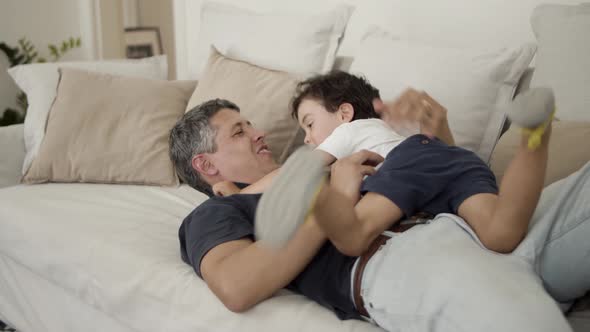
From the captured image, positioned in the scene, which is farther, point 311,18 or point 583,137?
point 311,18

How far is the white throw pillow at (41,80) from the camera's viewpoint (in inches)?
82.7

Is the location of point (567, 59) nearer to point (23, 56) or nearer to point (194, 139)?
point (194, 139)

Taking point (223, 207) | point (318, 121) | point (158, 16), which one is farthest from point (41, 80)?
point (158, 16)

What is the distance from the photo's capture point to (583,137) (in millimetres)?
1364

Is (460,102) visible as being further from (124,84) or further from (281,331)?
(124,84)

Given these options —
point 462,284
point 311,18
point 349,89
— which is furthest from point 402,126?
point 311,18

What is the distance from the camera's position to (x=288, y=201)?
738 millimetres

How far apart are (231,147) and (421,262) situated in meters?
0.75

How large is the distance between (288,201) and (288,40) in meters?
1.47

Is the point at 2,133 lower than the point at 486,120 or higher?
lower

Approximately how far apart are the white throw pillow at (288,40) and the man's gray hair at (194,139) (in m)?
0.53

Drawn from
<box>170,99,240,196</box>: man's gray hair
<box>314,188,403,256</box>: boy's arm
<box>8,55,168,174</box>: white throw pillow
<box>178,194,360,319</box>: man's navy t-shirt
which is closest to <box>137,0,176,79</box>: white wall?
<box>8,55,168,174</box>: white throw pillow

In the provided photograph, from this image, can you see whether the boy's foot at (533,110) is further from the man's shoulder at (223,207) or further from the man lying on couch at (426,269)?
the man's shoulder at (223,207)

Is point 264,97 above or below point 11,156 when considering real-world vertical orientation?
above
